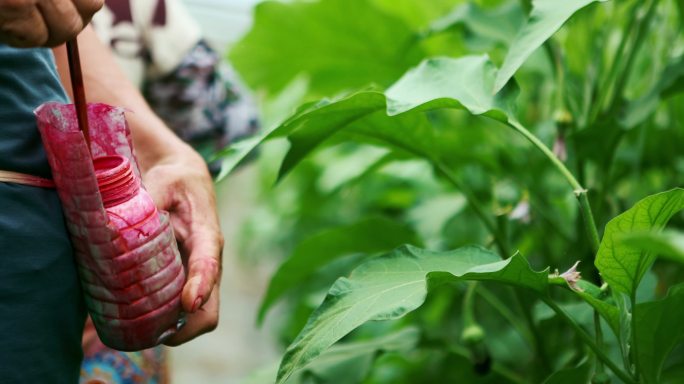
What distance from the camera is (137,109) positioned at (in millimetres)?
906

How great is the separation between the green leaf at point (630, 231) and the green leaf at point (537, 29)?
0.53 ft

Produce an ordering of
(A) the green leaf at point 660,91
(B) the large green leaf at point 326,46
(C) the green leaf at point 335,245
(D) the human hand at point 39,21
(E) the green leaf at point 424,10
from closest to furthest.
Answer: (D) the human hand at point 39,21, (A) the green leaf at point 660,91, (C) the green leaf at point 335,245, (B) the large green leaf at point 326,46, (E) the green leaf at point 424,10

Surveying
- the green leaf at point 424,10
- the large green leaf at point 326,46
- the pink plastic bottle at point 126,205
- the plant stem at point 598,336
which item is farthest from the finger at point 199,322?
the green leaf at point 424,10

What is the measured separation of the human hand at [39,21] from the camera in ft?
2.09

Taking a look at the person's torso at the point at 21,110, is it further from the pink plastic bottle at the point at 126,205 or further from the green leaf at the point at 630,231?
the green leaf at the point at 630,231

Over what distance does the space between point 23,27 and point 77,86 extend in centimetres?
8

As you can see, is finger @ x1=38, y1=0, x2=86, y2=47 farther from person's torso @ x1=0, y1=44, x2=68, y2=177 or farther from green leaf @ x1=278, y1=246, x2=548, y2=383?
green leaf @ x1=278, y1=246, x2=548, y2=383

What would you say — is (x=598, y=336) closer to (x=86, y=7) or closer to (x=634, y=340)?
(x=634, y=340)

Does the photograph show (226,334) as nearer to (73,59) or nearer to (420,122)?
(420,122)

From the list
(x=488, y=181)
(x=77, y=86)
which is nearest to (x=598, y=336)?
(x=77, y=86)

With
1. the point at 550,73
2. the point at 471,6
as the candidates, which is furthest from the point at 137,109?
the point at 550,73

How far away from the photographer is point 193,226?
83cm

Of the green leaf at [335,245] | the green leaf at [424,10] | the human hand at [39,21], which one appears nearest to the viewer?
the human hand at [39,21]

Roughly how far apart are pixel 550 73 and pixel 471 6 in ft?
0.51
